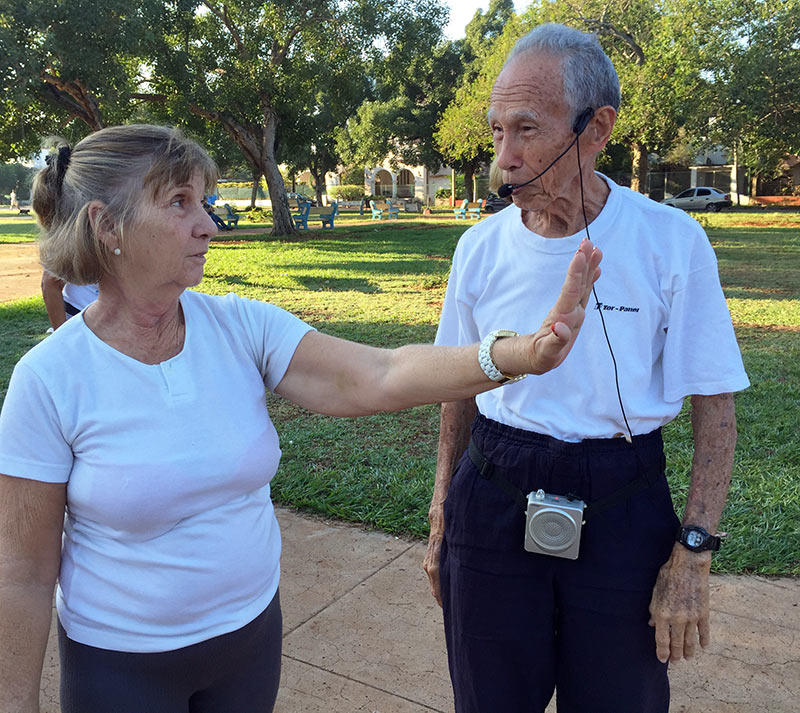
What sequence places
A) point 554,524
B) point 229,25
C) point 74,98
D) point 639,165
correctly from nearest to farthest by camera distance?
point 554,524, point 74,98, point 229,25, point 639,165

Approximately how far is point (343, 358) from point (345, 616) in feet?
6.23

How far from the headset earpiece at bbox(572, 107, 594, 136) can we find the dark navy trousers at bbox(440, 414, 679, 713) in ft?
2.48

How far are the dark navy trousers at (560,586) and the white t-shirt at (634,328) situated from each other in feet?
0.25

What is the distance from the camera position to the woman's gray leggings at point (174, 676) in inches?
62.1

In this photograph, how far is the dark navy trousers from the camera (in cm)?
178

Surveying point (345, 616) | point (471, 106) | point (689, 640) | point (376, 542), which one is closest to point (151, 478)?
point (689, 640)

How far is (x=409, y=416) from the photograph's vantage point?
6145mm

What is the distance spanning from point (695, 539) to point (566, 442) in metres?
0.37

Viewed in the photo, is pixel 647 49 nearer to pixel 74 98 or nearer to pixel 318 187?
pixel 74 98

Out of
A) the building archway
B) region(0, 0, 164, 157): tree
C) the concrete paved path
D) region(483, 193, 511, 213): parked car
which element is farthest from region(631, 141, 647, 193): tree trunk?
the building archway

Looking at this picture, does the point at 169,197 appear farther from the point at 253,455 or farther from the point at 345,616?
the point at 345,616

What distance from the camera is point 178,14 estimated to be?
2230 cm

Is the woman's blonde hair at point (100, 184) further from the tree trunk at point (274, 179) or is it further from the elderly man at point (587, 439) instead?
the tree trunk at point (274, 179)

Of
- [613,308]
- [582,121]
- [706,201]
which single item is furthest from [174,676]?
[706,201]
